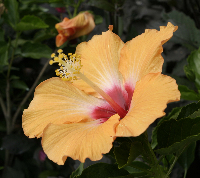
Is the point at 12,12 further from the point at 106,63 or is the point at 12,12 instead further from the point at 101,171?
the point at 101,171

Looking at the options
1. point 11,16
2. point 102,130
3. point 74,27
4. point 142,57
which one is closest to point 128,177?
point 102,130

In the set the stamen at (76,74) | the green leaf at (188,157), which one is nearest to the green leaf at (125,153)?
the stamen at (76,74)

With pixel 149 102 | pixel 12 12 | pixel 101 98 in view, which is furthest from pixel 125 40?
pixel 149 102

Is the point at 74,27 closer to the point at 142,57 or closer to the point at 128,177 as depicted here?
the point at 142,57

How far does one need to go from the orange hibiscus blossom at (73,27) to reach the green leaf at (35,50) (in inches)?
3.4

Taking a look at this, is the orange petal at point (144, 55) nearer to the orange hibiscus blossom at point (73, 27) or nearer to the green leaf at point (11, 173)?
the orange hibiscus blossom at point (73, 27)

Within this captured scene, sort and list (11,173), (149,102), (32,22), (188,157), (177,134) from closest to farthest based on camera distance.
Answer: (149,102)
(177,134)
(188,157)
(32,22)
(11,173)

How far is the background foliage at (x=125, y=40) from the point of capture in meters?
0.75

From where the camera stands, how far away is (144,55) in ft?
2.44

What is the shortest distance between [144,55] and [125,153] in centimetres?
32

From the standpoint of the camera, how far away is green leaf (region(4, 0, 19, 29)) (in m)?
1.40

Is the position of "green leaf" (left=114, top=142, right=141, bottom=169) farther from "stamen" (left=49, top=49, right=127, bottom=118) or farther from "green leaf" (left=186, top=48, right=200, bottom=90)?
"green leaf" (left=186, top=48, right=200, bottom=90)

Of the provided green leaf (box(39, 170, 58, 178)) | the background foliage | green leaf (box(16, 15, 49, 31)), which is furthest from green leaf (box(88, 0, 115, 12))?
green leaf (box(39, 170, 58, 178))

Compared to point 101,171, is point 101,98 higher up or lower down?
higher up
